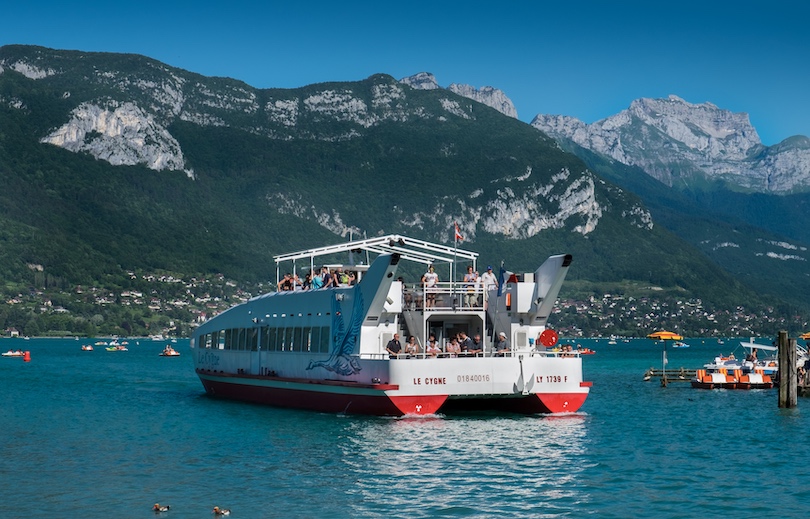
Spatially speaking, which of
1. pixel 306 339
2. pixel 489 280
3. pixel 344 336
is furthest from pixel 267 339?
pixel 489 280

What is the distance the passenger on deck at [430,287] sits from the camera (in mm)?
39688

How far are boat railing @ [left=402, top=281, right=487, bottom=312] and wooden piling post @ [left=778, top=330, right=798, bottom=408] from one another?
48.5ft

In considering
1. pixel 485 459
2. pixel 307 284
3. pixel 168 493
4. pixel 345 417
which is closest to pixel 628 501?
pixel 485 459

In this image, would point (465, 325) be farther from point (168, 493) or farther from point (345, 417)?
point (168, 493)

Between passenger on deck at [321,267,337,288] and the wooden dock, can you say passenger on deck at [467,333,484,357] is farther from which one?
the wooden dock

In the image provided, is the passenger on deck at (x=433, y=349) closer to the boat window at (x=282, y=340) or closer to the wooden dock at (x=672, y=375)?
the boat window at (x=282, y=340)

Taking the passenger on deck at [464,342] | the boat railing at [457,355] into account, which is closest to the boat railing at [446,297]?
the passenger on deck at [464,342]

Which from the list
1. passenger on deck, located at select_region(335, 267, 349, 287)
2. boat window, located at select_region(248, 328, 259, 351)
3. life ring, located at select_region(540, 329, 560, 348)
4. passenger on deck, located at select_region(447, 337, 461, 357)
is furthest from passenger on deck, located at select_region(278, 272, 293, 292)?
life ring, located at select_region(540, 329, 560, 348)

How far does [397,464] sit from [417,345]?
31.1 ft

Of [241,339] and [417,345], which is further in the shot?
[241,339]

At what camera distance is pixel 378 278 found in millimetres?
37406

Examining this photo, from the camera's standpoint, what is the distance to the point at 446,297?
40781 millimetres

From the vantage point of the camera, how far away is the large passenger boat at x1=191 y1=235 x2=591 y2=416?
3650cm

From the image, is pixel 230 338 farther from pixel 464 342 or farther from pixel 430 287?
pixel 464 342
